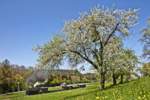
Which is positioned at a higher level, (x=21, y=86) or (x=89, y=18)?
(x=89, y=18)

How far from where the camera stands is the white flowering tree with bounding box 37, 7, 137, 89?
45219 millimetres

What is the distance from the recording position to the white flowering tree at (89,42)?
45.2 m

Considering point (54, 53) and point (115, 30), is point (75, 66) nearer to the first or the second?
point (54, 53)

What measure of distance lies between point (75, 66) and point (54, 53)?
4.13 m

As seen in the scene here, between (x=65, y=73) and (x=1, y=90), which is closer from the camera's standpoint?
(x=1, y=90)

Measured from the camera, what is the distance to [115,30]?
45.7 m

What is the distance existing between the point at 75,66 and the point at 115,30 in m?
7.25

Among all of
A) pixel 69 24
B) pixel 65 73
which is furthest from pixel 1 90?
pixel 69 24

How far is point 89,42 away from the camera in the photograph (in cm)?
4575

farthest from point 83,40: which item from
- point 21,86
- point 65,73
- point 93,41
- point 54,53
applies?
point 65,73

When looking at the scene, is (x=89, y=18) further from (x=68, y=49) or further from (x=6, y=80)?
(x=6, y=80)

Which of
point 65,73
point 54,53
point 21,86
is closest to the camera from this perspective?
point 54,53

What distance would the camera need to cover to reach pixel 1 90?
355 ft

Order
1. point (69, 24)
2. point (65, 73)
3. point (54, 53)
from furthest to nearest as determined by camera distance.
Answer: point (65, 73)
point (69, 24)
point (54, 53)
